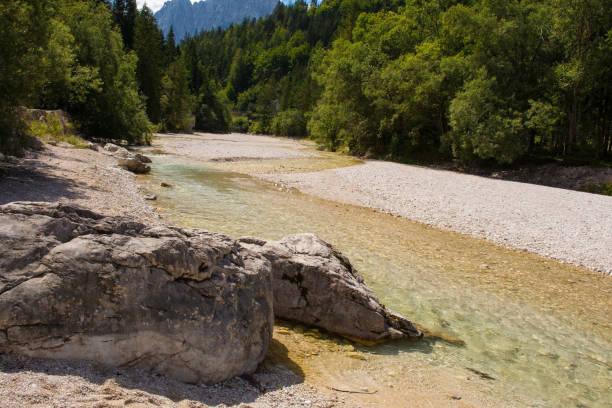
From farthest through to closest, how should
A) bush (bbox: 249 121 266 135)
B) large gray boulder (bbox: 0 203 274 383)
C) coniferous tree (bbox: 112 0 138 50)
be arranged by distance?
bush (bbox: 249 121 266 135), coniferous tree (bbox: 112 0 138 50), large gray boulder (bbox: 0 203 274 383)

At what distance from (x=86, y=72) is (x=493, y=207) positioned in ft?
81.4

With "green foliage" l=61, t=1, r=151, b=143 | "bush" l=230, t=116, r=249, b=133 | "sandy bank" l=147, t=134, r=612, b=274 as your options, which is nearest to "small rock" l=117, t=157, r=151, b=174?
"sandy bank" l=147, t=134, r=612, b=274

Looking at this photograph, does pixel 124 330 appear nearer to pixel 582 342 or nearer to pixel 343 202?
pixel 582 342

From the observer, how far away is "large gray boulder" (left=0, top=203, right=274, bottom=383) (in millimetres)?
3551

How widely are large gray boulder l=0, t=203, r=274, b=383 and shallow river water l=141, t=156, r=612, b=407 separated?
118cm

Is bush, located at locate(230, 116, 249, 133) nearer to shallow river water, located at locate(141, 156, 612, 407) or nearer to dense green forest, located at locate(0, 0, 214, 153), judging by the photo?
dense green forest, located at locate(0, 0, 214, 153)

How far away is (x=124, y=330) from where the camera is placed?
376 cm

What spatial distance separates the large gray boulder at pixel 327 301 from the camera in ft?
20.9

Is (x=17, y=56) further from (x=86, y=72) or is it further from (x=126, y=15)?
(x=126, y=15)

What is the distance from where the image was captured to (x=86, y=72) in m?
25.3

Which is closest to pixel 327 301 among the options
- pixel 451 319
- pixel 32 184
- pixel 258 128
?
pixel 451 319

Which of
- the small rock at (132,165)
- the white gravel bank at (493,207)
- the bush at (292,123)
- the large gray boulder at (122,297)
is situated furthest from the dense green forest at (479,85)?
the bush at (292,123)

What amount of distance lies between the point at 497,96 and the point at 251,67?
142131mm

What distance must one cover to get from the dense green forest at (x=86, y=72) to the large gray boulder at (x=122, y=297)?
31.6ft
